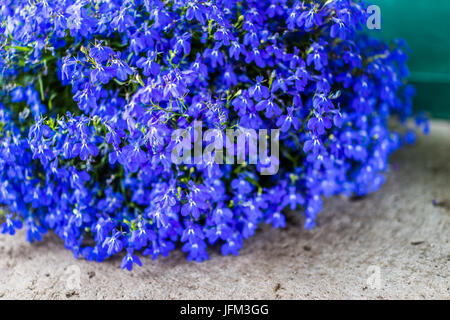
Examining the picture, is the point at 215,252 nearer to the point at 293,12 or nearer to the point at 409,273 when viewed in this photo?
the point at 409,273

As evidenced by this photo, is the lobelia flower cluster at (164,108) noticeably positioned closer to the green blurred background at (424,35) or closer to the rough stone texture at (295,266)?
the rough stone texture at (295,266)

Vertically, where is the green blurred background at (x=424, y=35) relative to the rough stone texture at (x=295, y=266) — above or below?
above

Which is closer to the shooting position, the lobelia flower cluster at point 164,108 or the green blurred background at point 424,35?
the lobelia flower cluster at point 164,108

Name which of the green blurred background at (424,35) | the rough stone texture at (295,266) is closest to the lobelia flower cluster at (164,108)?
the rough stone texture at (295,266)

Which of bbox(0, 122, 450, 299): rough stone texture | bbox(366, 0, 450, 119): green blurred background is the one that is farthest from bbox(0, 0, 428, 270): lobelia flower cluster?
bbox(366, 0, 450, 119): green blurred background
